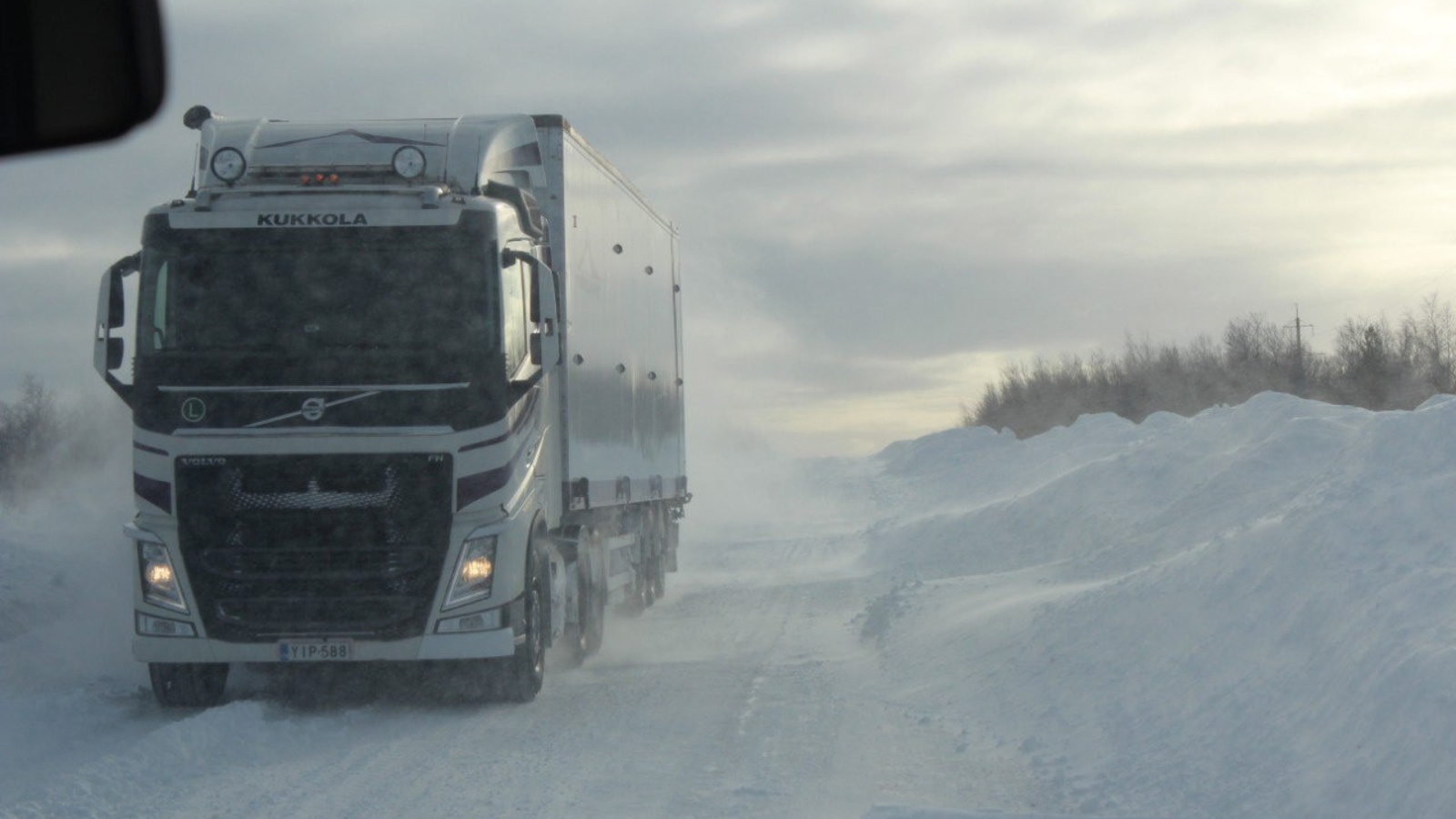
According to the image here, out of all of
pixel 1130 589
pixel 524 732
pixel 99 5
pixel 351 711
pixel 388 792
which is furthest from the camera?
pixel 1130 589

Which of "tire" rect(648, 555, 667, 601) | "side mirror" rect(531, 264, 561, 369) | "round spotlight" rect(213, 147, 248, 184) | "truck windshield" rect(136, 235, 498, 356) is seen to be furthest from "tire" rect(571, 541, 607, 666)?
"round spotlight" rect(213, 147, 248, 184)

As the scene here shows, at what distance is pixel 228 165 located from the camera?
34.3 feet

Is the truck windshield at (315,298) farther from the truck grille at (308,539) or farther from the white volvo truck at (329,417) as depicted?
the truck grille at (308,539)

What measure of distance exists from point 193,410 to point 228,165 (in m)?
1.84

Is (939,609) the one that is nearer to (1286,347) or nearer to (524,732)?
(524,732)

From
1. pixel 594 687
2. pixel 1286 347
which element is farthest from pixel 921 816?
pixel 1286 347

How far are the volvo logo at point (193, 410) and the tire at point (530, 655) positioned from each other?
7.97 ft

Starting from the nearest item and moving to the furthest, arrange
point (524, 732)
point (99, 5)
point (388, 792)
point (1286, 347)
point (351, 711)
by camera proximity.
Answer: point (99, 5), point (388, 792), point (524, 732), point (351, 711), point (1286, 347)

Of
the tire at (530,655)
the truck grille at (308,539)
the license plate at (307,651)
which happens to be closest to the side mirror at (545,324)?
the truck grille at (308,539)

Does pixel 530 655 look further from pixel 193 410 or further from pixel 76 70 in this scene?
pixel 76 70

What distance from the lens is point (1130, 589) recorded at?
11398 millimetres

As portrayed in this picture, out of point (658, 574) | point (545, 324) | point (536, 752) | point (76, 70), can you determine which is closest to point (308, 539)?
point (545, 324)

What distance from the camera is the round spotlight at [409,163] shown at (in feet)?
34.6

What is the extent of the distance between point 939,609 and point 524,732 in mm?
6660
